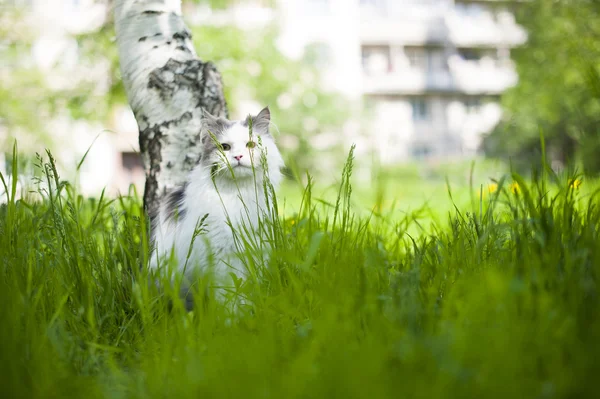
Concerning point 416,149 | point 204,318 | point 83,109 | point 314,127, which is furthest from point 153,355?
point 416,149

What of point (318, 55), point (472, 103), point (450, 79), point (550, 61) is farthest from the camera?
point (472, 103)

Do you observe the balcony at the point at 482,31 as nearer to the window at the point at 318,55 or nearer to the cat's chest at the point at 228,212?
the window at the point at 318,55

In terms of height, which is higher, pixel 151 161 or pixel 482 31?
pixel 482 31

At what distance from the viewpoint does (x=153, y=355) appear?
58.5 inches

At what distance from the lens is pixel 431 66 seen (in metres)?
30.7

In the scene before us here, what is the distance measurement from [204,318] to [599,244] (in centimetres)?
111

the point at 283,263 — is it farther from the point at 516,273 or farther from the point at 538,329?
the point at 538,329

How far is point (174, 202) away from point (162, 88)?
2.19 feet

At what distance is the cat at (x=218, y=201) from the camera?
7.11 feet

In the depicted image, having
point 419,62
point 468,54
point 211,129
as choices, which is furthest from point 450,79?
point 211,129

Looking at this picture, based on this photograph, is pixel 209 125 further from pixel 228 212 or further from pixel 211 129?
pixel 228 212

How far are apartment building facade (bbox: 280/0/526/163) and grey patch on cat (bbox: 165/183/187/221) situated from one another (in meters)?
25.0

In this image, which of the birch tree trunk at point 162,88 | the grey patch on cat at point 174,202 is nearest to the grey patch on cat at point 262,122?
the birch tree trunk at point 162,88

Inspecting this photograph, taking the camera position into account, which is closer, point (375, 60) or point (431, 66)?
point (375, 60)
